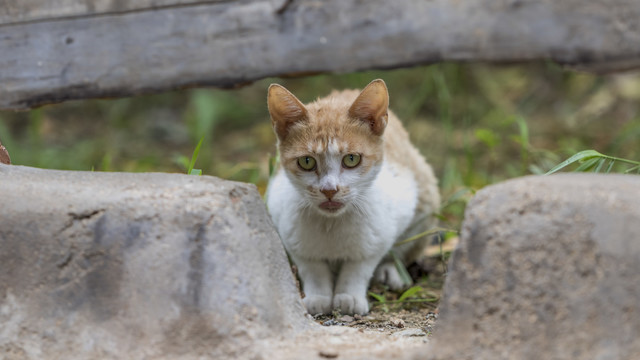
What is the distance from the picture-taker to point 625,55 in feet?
9.82

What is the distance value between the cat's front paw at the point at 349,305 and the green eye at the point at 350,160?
21.0 inches

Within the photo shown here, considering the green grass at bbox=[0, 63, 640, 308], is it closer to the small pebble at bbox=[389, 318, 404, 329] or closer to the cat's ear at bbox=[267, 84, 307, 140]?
the cat's ear at bbox=[267, 84, 307, 140]

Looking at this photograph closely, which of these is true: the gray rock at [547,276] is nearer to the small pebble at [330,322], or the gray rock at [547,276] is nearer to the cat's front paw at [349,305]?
the small pebble at [330,322]

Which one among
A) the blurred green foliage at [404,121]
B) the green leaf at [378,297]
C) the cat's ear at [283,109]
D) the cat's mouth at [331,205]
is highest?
the cat's ear at [283,109]

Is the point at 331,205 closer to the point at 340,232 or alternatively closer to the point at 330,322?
the point at 340,232

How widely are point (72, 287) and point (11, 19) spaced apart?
165cm

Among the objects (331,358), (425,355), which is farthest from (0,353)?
(425,355)

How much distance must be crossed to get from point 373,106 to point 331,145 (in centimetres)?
24

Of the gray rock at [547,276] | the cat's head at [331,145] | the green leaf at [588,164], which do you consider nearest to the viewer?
the gray rock at [547,276]

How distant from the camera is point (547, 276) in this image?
1.81 meters

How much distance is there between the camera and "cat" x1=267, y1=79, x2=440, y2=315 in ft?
8.80

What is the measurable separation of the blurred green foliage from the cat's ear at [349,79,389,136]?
6.19 feet

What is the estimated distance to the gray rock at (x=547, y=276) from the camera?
1.75m

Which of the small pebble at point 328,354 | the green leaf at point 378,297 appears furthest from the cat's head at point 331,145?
the small pebble at point 328,354
